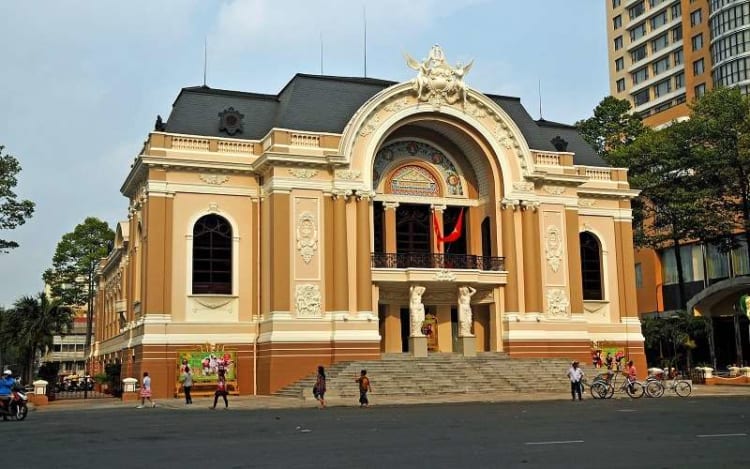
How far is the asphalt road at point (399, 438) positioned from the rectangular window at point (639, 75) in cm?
7297

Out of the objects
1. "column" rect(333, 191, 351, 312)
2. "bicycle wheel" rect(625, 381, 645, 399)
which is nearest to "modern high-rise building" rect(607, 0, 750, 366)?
"bicycle wheel" rect(625, 381, 645, 399)

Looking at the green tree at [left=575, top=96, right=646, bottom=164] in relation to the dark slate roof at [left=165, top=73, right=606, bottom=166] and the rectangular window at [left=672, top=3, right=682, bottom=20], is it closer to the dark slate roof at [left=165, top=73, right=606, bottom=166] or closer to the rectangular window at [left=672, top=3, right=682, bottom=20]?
the dark slate roof at [left=165, top=73, right=606, bottom=166]

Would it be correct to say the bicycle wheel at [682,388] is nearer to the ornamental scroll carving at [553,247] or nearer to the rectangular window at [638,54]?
the ornamental scroll carving at [553,247]

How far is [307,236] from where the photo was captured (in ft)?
118

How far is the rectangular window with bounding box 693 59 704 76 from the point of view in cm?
8256

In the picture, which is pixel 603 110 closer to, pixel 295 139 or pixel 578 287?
pixel 578 287

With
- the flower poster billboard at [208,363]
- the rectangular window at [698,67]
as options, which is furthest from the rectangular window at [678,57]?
the flower poster billboard at [208,363]

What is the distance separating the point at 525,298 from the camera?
3919 cm

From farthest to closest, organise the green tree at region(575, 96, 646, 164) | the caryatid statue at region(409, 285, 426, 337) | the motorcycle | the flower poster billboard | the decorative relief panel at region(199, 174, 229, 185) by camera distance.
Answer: the green tree at region(575, 96, 646, 164) → the caryatid statue at region(409, 285, 426, 337) → the decorative relief panel at region(199, 174, 229, 185) → the flower poster billboard → the motorcycle

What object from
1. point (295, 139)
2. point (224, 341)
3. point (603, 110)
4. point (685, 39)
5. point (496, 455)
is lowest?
point (496, 455)

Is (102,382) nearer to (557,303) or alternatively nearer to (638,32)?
(557,303)

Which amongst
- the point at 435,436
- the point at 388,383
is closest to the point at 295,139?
the point at 388,383

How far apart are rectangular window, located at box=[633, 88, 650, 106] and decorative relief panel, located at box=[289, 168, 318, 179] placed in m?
64.7

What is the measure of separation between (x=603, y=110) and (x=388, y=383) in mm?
34896
